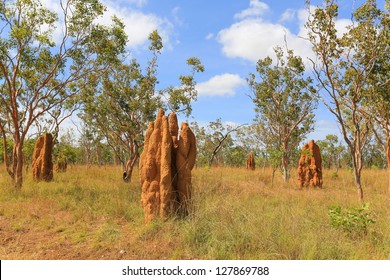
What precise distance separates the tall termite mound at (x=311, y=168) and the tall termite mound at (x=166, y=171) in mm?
10615

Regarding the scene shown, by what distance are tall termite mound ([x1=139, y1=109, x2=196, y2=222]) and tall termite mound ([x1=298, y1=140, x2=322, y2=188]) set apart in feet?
34.8

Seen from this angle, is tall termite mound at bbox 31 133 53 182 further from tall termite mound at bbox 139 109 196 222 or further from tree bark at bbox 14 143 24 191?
tall termite mound at bbox 139 109 196 222

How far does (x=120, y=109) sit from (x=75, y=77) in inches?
165

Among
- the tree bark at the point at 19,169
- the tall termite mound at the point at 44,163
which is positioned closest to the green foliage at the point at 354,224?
the tree bark at the point at 19,169

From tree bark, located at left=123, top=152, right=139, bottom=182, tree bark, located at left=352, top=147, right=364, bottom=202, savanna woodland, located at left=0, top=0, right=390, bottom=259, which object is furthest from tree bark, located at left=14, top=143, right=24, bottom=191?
tree bark, located at left=352, top=147, right=364, bottom=202

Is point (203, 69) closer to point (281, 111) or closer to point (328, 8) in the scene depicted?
point (281, 111)

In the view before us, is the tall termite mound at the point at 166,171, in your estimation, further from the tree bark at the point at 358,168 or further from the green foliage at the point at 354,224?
the tree bark at the point at 358,168

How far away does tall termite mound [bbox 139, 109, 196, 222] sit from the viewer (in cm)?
855

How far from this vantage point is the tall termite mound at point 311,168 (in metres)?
18.2

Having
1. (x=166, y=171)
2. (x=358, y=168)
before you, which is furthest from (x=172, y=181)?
(x=358, y=168)

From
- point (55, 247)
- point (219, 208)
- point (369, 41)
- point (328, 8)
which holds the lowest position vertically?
point (55, 247)

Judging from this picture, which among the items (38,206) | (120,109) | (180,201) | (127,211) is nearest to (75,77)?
(120,109)

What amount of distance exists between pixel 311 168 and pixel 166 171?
1194 cm

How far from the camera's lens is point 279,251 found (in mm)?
6453
